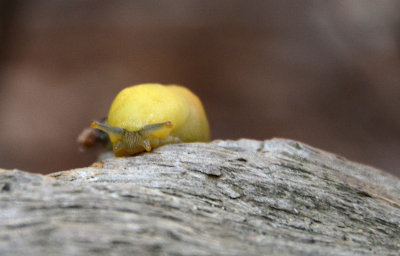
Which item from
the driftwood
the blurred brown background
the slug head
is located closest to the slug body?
the slug head

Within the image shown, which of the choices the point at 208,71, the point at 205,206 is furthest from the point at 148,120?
the point at 208,71

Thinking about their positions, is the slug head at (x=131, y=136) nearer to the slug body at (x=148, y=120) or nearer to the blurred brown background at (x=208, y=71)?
the slug body at (x=148, y=120)

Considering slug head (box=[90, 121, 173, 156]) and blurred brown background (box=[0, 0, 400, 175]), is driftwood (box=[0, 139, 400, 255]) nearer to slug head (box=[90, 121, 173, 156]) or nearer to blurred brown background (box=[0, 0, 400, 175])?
slug head (box=[90, 121, 173, 156])

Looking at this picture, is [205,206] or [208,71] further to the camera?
[208,71]

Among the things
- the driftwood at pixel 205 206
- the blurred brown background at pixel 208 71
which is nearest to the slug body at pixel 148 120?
the driftwood at pixel 205 206

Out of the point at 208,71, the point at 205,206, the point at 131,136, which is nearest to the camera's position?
the point at 205,206

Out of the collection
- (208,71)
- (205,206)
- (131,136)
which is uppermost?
(208,71)

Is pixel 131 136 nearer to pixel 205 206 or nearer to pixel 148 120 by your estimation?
pixel 148 120
